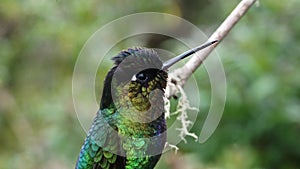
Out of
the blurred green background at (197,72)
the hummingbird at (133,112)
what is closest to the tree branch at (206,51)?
the hummingbird at (133,112)

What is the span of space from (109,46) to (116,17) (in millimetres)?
450

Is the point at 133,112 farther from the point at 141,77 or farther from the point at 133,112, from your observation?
the point at 141,77

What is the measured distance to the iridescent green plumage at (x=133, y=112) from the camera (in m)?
2.01

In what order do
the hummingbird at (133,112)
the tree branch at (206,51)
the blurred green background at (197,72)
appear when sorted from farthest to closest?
the blurred green background at (197,72) < the tree branch at (206,51) < the hummingbird at (133,112)

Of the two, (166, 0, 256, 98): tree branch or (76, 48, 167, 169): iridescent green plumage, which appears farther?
(166, 0, 256, 98): tree branch

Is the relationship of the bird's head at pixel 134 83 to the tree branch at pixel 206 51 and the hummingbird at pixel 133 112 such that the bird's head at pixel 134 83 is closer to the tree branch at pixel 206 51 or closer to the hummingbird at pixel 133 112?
the hummingbird at pixel 133 112

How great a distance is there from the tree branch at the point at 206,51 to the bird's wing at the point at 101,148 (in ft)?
1.39

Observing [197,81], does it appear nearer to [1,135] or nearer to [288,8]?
[288,8]

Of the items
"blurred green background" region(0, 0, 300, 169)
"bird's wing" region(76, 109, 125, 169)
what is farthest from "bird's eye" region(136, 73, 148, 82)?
"blurred green background" region(0, 0, 300, 169)

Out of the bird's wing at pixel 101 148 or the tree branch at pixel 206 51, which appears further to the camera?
the tree branch at pixel 206 51

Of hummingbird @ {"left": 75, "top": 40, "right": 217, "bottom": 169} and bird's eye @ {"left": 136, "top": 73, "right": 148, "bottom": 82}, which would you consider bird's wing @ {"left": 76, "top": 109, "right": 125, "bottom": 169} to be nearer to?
hummingbird @ {"left": 75, "top": 40, "right": 217, "bottom": 169}

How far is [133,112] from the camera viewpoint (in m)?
2.01

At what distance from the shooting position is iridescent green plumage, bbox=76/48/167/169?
2008 mm

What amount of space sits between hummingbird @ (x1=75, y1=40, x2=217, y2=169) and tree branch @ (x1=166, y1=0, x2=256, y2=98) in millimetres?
332
